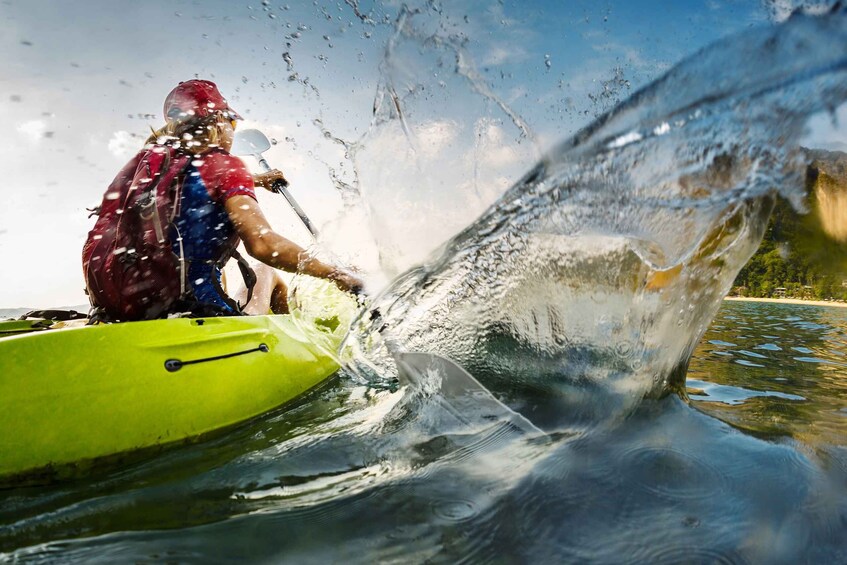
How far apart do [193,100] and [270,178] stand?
2.18m

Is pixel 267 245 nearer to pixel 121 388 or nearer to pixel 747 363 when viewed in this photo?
pixel 121 388

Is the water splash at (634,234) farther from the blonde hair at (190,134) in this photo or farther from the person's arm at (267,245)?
the blonde hair at (190,134)

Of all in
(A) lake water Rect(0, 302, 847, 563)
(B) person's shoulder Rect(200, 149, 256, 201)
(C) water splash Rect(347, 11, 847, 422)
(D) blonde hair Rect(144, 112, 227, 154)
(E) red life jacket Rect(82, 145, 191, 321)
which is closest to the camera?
(A) lake water Rect(0, 302, 847, 563)

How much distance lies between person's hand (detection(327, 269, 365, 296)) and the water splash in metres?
0.14

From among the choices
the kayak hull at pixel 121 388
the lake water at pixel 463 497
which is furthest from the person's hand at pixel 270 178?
the lake water at pixel 463 497

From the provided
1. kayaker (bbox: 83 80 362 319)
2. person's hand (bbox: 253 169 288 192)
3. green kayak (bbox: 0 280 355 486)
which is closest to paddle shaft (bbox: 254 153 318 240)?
person's hand (bbox: 253 169 288 192)

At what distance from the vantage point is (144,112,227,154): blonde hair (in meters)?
2.90

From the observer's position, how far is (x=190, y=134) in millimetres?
2941

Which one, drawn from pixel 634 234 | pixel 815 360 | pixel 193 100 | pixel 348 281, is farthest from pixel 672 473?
pixel 815 360

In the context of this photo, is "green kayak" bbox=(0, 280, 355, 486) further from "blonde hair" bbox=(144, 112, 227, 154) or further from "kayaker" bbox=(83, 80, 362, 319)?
"blonde hair" bbox=(144, 112, 227, 154)

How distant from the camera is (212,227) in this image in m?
2.85

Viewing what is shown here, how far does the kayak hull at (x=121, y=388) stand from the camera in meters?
1.97

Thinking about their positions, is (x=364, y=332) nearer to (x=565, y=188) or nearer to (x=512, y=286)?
(x=512, y=286)

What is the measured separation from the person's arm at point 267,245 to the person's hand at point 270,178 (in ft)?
8.13
